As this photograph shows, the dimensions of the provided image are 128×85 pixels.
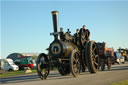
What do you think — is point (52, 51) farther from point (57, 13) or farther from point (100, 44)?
point (100, 44)

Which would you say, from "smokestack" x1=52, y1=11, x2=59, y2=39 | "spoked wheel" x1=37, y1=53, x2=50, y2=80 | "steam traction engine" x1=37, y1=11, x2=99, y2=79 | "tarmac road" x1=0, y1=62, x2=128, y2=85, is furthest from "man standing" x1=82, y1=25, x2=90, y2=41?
"spoked wheel" x1=37, y1=53, x2=50, y2=80

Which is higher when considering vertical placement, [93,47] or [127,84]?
[93,47]

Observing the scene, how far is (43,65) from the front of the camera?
12.6 meters

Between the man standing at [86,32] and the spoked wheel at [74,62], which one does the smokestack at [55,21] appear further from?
the man standing at [86,32]

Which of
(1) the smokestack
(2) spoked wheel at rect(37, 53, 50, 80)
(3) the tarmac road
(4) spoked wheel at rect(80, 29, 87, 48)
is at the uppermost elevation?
(1) the smokestack

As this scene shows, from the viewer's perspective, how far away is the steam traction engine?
1220 cm

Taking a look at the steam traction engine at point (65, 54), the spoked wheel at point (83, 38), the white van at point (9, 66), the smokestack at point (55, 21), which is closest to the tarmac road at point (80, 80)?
the steam traction engine at point (65, 54)

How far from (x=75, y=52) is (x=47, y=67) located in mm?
1939

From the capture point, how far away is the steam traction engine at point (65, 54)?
→ 12203 millimetres

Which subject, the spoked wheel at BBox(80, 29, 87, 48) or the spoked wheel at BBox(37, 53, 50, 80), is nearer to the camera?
the spoked wheel at BBox(37, 53, 50, 80)

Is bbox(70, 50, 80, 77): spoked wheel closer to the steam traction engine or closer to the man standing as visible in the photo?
the steam traction engine

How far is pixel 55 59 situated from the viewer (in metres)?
12.4

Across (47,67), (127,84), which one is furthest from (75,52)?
(127,84)

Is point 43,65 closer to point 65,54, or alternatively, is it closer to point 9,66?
point 65,54
